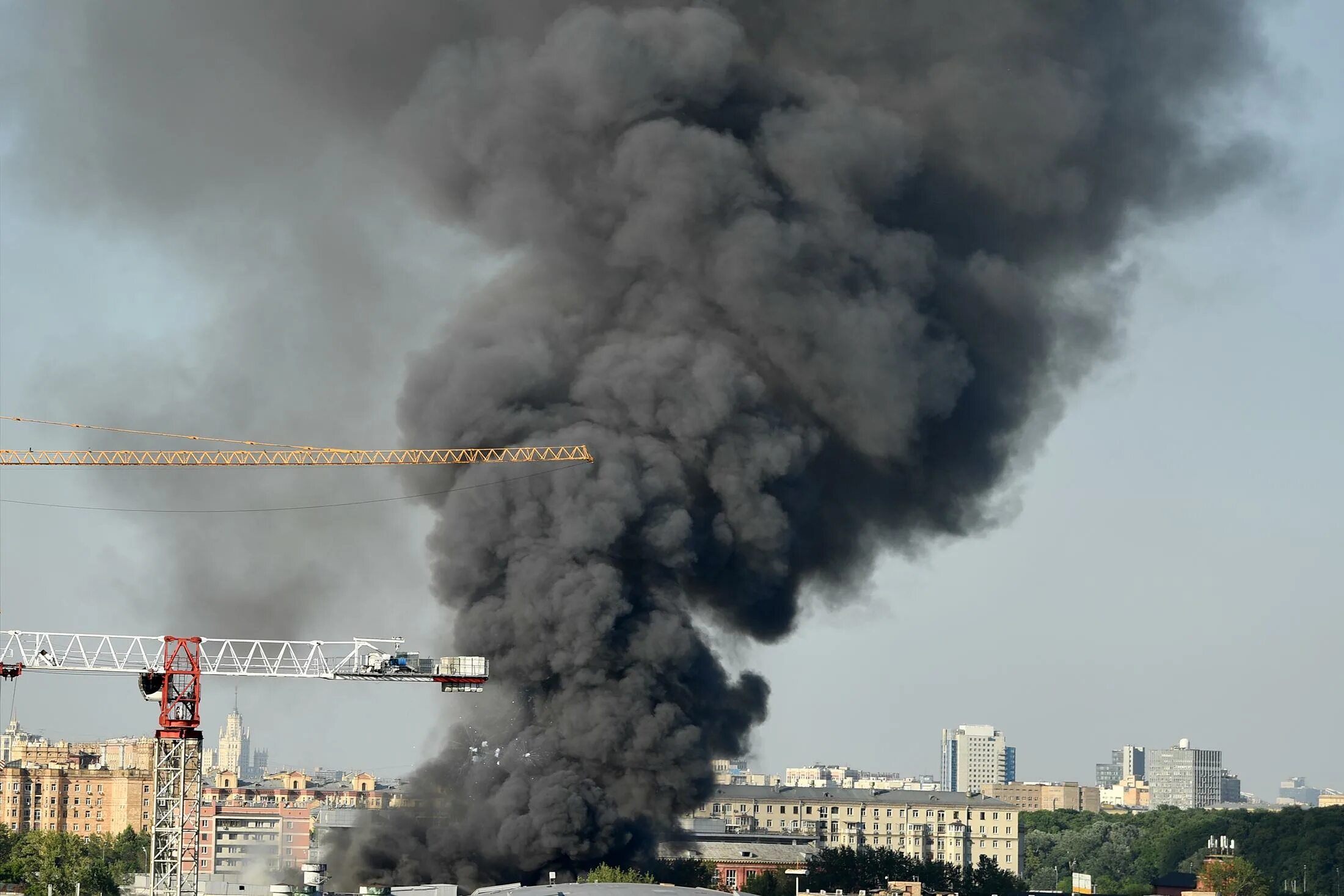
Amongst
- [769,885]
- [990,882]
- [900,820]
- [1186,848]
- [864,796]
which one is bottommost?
[1186,848]

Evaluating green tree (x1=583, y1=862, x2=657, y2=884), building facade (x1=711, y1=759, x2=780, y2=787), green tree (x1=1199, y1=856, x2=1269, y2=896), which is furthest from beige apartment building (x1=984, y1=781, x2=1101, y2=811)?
green tree (x1=583, y1=862, x2=657, y2=884)

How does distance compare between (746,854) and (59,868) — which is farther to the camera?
(746,854)

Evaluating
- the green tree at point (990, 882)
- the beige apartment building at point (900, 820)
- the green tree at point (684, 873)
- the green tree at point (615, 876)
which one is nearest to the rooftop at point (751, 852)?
the green tree at point (990, 882)

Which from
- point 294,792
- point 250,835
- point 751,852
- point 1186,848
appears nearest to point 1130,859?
point 1186,848

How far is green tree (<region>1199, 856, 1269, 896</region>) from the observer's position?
85.7 meters

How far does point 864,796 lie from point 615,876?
64.6 meters

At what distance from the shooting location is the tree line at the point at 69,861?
241 feet

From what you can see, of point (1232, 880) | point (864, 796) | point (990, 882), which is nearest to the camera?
point (990, 882)

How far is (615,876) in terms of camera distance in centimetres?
4869

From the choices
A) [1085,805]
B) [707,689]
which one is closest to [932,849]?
[707,689]

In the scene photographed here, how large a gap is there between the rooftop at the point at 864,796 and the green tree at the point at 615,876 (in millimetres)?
57397

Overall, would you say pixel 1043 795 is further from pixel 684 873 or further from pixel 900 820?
pixel 684 873

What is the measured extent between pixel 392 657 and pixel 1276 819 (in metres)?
83.8

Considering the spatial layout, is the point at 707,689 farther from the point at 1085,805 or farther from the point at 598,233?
the point at 1085,805
